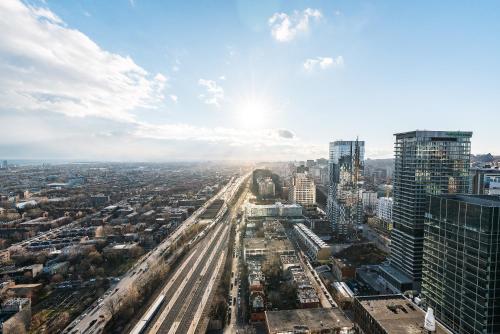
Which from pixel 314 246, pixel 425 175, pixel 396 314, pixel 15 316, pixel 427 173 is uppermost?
pixel 427 173

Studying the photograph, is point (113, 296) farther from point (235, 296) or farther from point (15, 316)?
point (235, 296)

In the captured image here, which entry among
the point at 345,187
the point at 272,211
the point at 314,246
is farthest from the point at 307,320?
the point at 272,211

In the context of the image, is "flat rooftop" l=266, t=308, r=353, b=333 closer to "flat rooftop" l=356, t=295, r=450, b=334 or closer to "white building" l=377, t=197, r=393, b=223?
"flat rooftop" l=356, t=295, r=450, b=334

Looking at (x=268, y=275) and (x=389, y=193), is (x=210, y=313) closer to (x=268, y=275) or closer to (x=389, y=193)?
(x=268, y=275)

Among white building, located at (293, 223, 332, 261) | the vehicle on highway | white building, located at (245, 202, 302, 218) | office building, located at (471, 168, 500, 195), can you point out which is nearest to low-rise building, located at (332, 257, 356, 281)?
white building, located at (293, 223, 332, 261)

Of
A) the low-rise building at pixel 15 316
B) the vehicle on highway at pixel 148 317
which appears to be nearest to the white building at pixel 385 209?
the vehicle on highway at pixel 148 317

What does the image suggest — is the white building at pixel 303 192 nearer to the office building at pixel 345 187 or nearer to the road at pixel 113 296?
the office building at pixel 345 187
